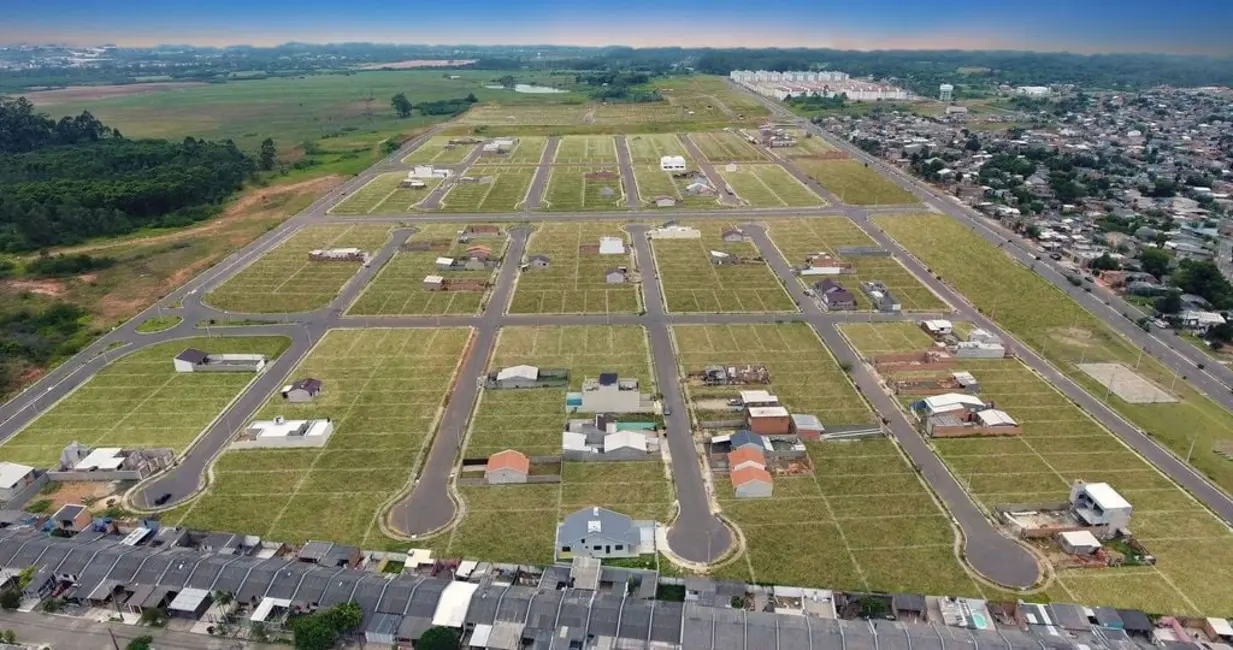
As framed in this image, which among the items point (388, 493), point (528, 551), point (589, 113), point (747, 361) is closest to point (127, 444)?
point (388, 493)

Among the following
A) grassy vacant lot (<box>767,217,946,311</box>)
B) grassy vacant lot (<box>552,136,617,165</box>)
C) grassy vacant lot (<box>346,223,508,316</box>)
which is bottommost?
grassy vacant lot (<box>346,223,508,316</box>)

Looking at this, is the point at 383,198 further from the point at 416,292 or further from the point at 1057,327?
the point at 1057,327

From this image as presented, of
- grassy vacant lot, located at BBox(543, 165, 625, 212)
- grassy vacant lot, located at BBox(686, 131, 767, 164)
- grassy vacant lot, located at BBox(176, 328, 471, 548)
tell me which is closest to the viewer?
grassy vacant lot, located at BBox(176, 328, 471, 548)

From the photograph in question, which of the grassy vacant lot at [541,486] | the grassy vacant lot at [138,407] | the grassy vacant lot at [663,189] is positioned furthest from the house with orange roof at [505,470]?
the grassy vacant lot at [663,189]

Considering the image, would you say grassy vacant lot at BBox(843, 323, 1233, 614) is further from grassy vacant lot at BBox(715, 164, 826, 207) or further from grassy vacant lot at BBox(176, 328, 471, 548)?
grassy vacant lot at BBox(715, 164, 826, 207)

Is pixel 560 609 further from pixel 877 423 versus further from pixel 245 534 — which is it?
pixel 877 423


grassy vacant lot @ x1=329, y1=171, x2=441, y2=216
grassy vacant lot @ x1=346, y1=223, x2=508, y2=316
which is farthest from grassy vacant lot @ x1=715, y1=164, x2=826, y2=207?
grassy vacant lot @ x1=329, y1=171, x2=441, y2=216
